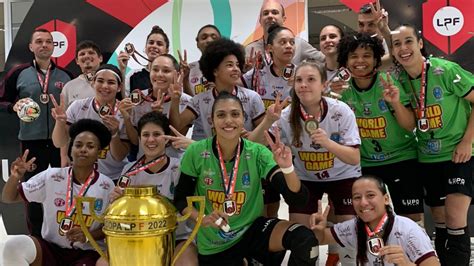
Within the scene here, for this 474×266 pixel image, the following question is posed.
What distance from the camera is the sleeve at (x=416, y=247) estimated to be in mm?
2572

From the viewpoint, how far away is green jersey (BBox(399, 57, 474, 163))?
3.27 metres

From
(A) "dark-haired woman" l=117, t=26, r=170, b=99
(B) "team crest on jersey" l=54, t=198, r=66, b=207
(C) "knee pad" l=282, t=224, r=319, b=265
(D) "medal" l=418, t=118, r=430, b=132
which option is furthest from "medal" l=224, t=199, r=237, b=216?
(A) "dark-haired woman" l=117, t=26, r=170, b=99

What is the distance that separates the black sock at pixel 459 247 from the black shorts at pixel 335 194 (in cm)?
66

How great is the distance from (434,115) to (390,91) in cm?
36

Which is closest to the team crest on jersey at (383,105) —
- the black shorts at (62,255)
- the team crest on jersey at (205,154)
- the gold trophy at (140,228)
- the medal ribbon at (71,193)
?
the team crest on jersey at (205,154)

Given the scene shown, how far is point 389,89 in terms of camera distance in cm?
317

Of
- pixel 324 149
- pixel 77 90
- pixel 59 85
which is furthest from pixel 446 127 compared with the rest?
pixel 59 85

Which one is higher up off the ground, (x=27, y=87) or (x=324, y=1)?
(x=324, y=1)

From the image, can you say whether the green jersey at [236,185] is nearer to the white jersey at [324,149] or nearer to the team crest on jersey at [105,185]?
the white jersey at [324,149]

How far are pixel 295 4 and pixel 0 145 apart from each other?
359 centimetres

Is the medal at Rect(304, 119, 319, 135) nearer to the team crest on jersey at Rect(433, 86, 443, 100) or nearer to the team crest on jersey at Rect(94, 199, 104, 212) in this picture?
the team crest on jersey at Rect(433, 86, 443, 100)

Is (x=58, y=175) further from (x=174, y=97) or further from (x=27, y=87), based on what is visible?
(x=27, y=87)

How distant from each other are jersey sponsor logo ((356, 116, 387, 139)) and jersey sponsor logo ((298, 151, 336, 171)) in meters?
0.38

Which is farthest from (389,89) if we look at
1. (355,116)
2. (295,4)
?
(295,4)
